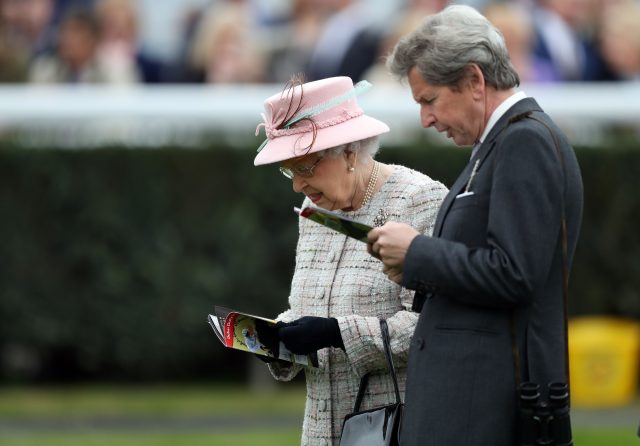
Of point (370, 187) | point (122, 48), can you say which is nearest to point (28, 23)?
point (122, 48)

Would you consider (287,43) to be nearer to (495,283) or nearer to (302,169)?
(302,169)

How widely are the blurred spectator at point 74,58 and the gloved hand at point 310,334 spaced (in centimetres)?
742


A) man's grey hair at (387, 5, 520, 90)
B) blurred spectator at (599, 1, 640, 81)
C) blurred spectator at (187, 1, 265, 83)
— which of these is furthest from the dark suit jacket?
blurred spectator at (599, 1, 640, 81)

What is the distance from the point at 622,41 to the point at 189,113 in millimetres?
3667

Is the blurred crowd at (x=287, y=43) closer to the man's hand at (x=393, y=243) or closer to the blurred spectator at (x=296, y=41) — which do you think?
the blurred spectator at (x=296, y=41)

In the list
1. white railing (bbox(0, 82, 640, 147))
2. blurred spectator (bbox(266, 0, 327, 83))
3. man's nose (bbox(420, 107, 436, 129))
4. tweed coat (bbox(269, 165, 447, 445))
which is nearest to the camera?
man's nose (bbox(420, 107, 436, 129))

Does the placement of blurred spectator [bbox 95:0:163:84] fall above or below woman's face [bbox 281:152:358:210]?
above

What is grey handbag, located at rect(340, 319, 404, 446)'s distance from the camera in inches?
147

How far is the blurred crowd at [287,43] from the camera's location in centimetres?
1082

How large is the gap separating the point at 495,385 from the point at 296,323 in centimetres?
70

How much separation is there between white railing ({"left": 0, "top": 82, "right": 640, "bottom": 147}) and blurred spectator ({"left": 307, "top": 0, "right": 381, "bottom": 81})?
0.49 metres

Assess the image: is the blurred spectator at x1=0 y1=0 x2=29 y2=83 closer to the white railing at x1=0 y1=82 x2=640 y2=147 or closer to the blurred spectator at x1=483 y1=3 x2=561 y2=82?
the white railing at x1=0 y1=82 x2=640 y2=147

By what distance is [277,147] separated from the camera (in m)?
3.90

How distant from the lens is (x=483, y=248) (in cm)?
333
